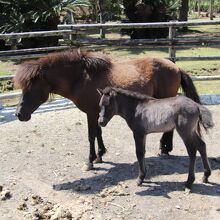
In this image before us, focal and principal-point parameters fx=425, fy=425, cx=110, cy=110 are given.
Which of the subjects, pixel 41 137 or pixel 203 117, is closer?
pixel 203 117

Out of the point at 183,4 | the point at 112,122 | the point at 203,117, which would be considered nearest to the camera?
the point at 203,117

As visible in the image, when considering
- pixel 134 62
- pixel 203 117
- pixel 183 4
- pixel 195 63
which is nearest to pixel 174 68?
pixel 134 62

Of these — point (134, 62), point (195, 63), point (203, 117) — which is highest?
point (134, 62)

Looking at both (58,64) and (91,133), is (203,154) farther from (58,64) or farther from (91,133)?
(58,64)

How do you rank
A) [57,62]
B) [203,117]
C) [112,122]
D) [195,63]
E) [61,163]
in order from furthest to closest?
[195,63] < [112,122] < [61,163] < [57,62] < [203,117]

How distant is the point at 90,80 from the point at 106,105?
87 cm

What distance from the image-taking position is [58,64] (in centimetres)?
515

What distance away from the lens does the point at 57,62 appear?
16.9 feet

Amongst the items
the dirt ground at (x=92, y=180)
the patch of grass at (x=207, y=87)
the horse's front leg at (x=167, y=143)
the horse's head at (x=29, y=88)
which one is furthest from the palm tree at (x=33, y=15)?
the horse's head at (x=29, y=88)

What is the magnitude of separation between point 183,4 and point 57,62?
18.4m

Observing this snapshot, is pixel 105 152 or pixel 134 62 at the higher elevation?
pixel 134 62

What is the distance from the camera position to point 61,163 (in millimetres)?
5637

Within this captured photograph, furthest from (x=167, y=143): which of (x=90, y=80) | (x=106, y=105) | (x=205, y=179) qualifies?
(x=106, y=105)

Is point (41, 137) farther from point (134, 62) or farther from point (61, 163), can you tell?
point (134, 62)
